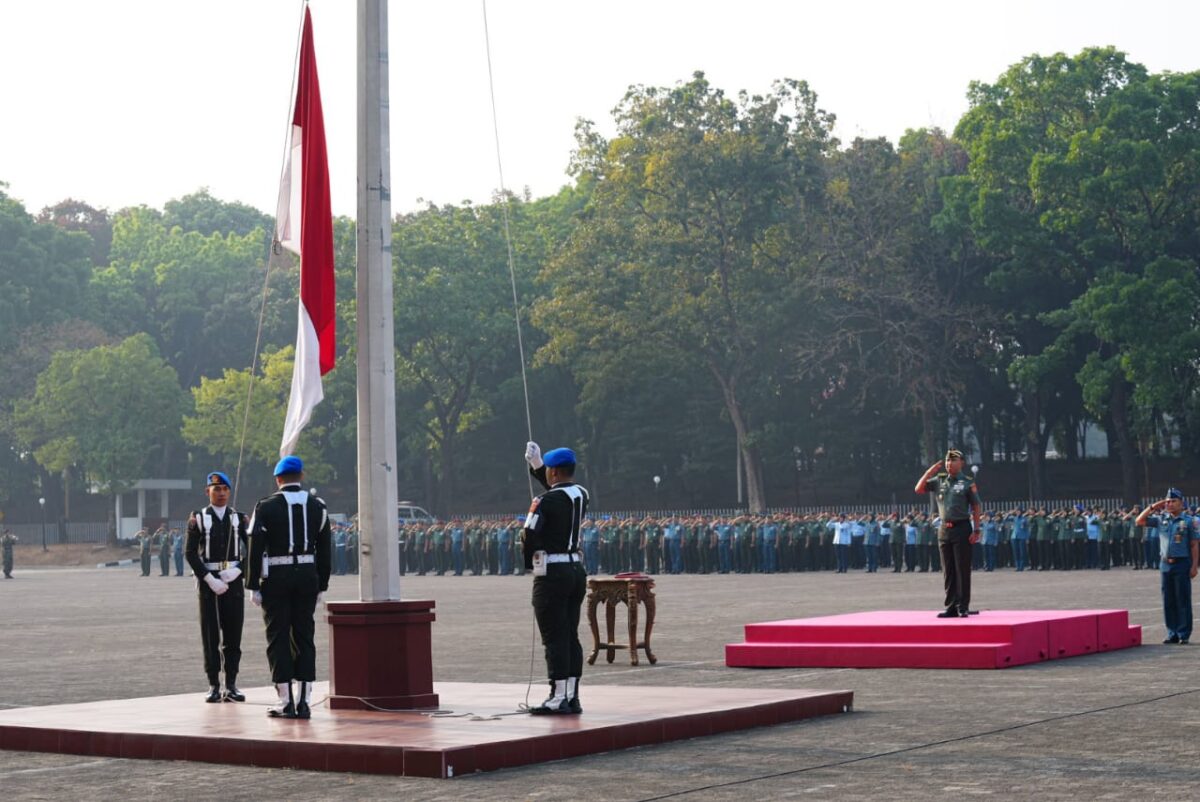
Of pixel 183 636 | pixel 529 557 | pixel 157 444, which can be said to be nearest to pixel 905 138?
pixel 157 444

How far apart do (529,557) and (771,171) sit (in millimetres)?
51184

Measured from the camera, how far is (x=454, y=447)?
80312 millimetres

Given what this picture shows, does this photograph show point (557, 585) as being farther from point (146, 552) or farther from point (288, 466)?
point (146, 552)

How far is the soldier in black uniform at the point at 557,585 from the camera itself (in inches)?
460

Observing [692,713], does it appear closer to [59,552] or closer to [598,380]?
[598,380]

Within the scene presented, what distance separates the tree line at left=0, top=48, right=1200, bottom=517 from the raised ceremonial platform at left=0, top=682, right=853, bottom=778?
151ft

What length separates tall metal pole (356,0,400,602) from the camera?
12227 millimetres

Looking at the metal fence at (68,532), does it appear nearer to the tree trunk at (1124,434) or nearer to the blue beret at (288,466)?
the tree trunk at (1124,434)

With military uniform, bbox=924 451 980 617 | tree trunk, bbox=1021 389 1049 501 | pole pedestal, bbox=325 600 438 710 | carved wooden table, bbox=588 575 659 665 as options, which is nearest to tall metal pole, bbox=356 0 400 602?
pole pedestal, bbox=325 600 438 710

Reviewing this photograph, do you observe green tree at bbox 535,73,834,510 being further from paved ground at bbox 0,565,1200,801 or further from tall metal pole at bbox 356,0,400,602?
tall metal pole at bbox 356,0,400,602

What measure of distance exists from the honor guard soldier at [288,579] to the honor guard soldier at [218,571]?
2.00 metres

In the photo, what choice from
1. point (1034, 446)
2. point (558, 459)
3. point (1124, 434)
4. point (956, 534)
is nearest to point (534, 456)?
point (558, 459)

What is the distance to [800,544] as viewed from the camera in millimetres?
46500

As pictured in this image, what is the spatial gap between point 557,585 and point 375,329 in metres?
2.32
